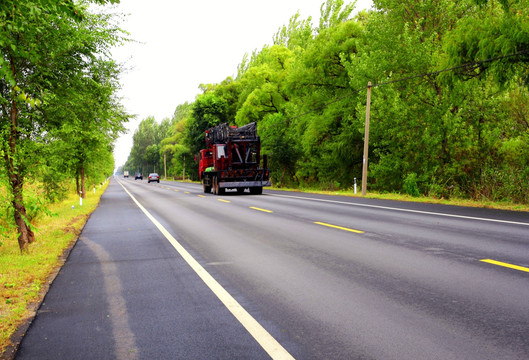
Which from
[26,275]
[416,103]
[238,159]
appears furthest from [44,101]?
[416,103]

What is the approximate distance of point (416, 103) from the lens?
24.8m

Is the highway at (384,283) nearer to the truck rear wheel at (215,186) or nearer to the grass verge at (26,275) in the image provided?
the grass verge at (26,275)

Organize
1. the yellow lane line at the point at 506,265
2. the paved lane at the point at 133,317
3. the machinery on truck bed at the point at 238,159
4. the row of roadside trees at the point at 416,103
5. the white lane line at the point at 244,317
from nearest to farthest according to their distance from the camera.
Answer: the white lane line at the point at 244,317 → the paved lane at the point at 133,317 → the yellow lane line at the point at 506,265 → the row of roadside trees at the point at 416,103 → the machinery on truck bed at the point at 238,159

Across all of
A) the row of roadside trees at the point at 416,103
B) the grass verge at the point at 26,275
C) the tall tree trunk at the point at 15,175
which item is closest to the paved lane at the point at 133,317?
the grass verge at the point at 26,275

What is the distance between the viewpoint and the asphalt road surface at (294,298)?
131 inches

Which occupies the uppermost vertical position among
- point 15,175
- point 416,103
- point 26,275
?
point 416,103

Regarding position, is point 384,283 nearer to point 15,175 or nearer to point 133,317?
point 133,317

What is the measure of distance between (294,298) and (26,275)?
4.16 meters

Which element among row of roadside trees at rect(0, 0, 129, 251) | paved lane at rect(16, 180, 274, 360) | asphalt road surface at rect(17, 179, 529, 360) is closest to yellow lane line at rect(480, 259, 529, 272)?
asphalt road surface at rect(17, 179, 529, 360)

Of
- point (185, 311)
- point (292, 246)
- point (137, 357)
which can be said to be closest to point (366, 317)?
point (185, 311)

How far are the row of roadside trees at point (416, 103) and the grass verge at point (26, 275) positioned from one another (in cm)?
1392

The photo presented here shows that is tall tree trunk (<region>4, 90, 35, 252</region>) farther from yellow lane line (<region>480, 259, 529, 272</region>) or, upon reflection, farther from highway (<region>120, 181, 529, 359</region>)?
yellow lane line (<region>480, 259, 529, 272</region>)

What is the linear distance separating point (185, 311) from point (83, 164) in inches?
979

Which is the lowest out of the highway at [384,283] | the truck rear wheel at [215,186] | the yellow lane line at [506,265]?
the highway at [384,283]
